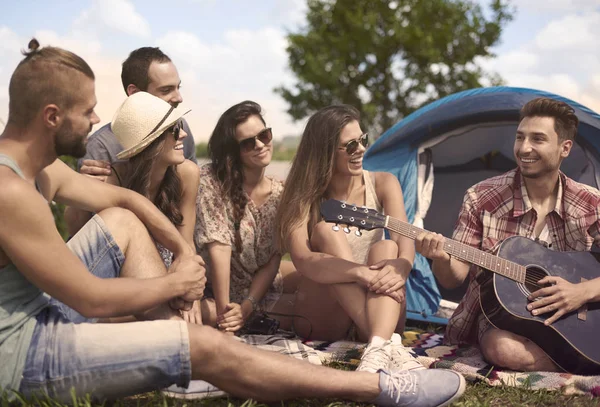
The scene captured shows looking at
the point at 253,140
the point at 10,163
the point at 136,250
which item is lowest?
the point at 136,250

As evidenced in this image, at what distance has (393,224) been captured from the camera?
10.2ft

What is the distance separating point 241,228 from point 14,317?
1.81 m

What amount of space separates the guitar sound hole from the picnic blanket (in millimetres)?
410

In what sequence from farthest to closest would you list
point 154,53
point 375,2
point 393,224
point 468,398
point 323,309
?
point 375,2 < point 154,53 < point 323,309 < point 393,224 < point 468,398

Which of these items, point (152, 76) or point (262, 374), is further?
point (152, 76)

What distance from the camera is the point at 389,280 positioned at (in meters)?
3.17

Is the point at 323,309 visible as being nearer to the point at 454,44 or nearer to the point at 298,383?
the point at 298,383

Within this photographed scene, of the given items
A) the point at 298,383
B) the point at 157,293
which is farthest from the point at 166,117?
the point at 298,383

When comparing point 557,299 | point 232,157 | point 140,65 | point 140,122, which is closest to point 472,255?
point 557,299

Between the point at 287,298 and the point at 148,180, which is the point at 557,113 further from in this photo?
the point at 148,180

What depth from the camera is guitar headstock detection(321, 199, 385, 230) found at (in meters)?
3.09

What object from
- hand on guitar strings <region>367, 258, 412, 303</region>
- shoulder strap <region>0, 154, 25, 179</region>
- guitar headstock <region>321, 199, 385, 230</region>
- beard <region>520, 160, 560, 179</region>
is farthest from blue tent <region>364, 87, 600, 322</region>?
shoulder strap <region>0, 154, 25, 179</region>

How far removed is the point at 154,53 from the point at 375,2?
18.2 metres

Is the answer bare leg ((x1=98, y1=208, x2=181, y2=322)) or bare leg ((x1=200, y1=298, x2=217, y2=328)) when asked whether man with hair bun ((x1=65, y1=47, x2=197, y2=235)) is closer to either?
bare leg ((x1=200, y1=298, x2=217, y2=328))
